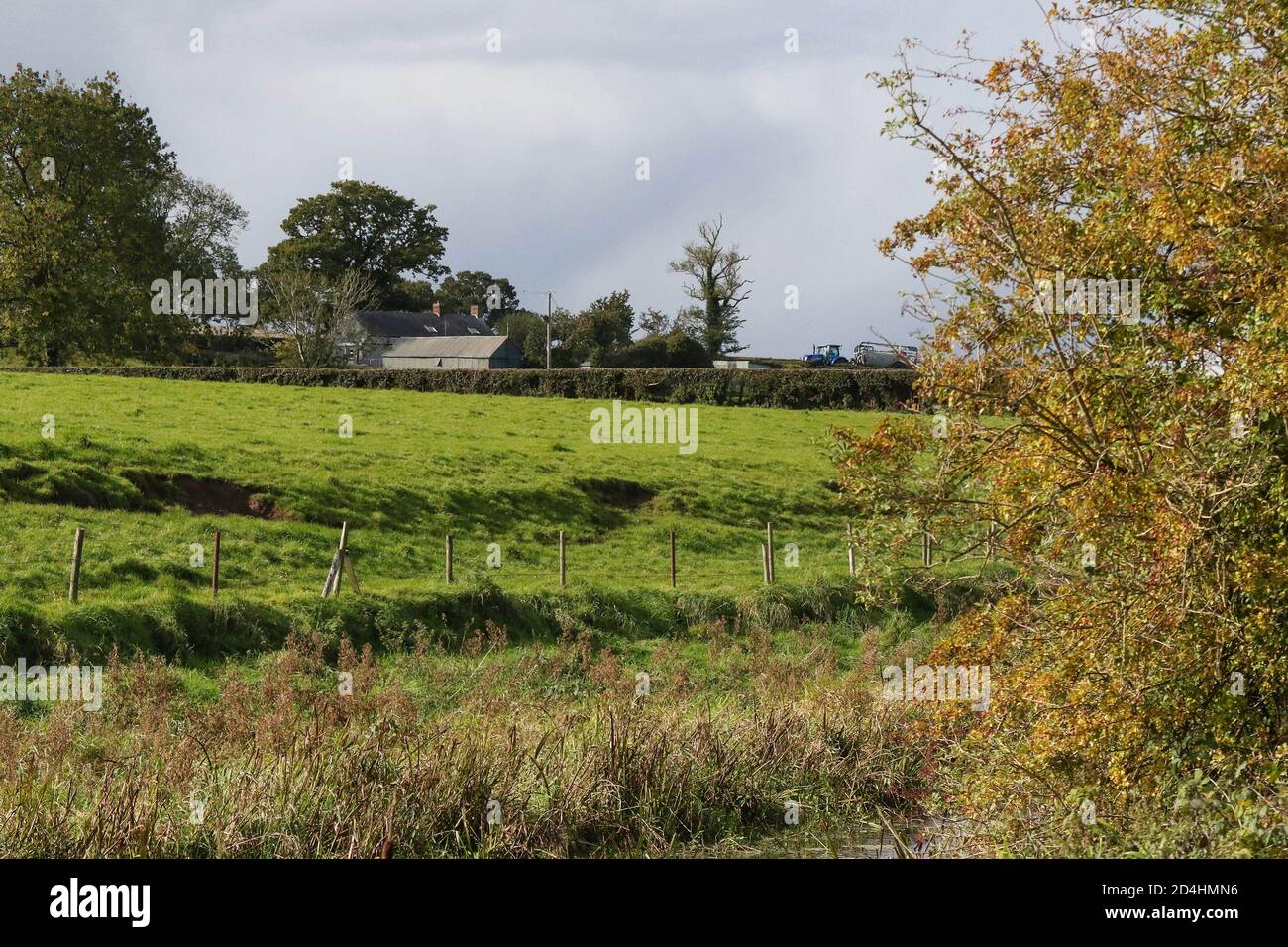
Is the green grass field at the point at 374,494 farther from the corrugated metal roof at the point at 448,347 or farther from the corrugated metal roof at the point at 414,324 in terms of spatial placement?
the corrugated metal roof at the point at 414,324

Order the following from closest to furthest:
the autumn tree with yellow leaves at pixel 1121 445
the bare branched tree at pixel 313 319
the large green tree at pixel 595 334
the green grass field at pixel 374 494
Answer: the autumn tree with yellow leaves at pixel 1121 445 → the green grass field at pixel 374 494 → the bare branched tree at pixel 313 319 → the large green tree at pixel 595 334

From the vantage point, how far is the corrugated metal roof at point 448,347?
7600 cm

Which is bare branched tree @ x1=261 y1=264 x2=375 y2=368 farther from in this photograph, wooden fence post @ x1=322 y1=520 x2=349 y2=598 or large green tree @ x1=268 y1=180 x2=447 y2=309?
wooden fence post @ x1=322 y1=520 x2=349 y2=598

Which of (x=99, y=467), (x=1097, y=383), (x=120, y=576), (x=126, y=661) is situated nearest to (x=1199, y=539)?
(x=1097, y=383)

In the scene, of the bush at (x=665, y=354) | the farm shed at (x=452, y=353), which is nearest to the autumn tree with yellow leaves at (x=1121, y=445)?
the bush at (x=665, y=354)

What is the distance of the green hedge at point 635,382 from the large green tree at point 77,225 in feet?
11.7

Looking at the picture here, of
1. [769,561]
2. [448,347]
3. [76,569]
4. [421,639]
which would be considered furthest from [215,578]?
[448,347]

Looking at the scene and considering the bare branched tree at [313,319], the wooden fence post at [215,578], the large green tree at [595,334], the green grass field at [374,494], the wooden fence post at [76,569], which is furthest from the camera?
the large green tree at [595,334]

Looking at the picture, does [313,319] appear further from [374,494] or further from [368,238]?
[374,494]

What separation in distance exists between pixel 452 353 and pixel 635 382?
30386mm

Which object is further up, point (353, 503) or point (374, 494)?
point (374, 494)

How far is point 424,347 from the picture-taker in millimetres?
77812

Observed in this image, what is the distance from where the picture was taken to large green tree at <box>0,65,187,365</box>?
138 feet

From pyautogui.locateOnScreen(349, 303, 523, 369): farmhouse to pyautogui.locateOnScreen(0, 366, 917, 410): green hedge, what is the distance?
21.9 metres
